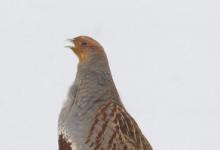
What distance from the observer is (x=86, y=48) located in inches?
223

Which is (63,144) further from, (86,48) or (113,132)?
(86,48)

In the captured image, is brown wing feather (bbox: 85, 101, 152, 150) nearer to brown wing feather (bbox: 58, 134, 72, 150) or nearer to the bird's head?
brown wing feather (bbox: 58, 134, 72, 150)

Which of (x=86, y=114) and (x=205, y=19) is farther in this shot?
(x=205, y=19)

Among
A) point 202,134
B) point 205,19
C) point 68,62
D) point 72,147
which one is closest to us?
point 72,147

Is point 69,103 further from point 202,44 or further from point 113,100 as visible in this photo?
point 202,44

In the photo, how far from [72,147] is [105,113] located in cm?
26

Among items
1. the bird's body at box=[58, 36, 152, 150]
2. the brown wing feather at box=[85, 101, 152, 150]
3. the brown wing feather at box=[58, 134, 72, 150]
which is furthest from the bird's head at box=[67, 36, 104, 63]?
the brown wing feather at box=[58, 134, 72, 150]

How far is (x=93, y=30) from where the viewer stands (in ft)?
57.4

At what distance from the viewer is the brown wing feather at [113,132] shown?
543cm

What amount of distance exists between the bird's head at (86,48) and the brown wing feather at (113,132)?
29cm

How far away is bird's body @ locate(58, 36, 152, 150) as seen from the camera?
5.44 metres

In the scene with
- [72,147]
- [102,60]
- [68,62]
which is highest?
[68,62]

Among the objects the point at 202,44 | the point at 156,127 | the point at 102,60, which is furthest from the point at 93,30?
the point at 102,60

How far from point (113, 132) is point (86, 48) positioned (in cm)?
50
